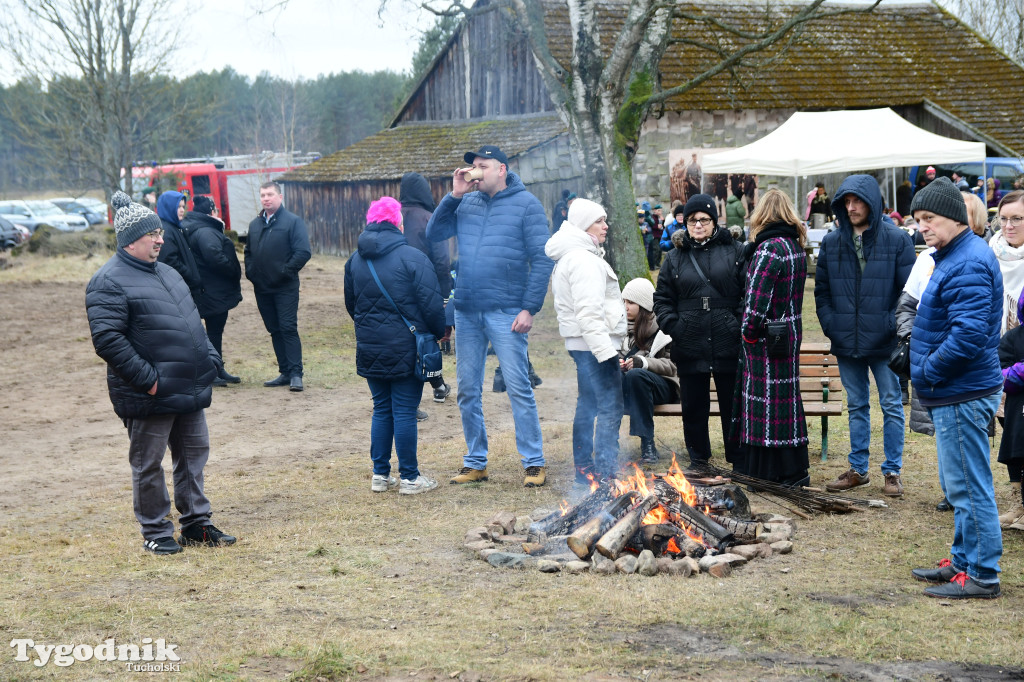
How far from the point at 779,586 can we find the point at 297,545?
110 inches

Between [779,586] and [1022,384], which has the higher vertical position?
[1022,384]

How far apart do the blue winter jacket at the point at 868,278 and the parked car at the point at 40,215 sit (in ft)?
120

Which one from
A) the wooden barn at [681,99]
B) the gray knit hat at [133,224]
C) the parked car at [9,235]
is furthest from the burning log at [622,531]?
the parked car at [9,235]

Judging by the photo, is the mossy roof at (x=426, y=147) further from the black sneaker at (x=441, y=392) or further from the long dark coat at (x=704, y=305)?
the long dark coat at (x=704, y=305)

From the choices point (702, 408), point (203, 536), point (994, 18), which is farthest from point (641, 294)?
point (994, 18)

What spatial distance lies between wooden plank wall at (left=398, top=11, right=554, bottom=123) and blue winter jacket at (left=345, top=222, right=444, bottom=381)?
57.3 feet

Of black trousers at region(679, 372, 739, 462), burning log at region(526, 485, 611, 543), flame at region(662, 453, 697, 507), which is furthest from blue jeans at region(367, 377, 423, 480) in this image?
black trousers at region(679, 372, 739, 462)

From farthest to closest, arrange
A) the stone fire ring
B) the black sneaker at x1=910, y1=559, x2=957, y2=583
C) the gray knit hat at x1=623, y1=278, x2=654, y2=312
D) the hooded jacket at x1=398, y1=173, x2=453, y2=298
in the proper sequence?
1. the hooded jacket at x1=398, y1=173, x2=453, y2=298
2. the gray knit hat at x1=623, y1=278, x2=654, y2=312
3. the stone fire ring
4. the black sneaker at x1=910, y1=559, x2=957, y2=583

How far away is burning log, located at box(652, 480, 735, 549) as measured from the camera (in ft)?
18.8

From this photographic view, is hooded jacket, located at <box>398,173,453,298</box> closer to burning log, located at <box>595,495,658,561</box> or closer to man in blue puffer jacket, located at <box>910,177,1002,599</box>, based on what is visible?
burning log, located at <box>595,495,658,561</box>

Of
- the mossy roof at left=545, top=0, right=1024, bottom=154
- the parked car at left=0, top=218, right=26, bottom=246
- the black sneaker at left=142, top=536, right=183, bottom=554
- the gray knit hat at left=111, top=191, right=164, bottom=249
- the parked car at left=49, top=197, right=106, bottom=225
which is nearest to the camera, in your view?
the gray knit hat at left=111, top=191, right=164, bottom=249

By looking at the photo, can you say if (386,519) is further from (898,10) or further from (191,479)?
(898,10)

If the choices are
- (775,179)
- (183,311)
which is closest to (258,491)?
(183,311)

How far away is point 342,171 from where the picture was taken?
28.1m
